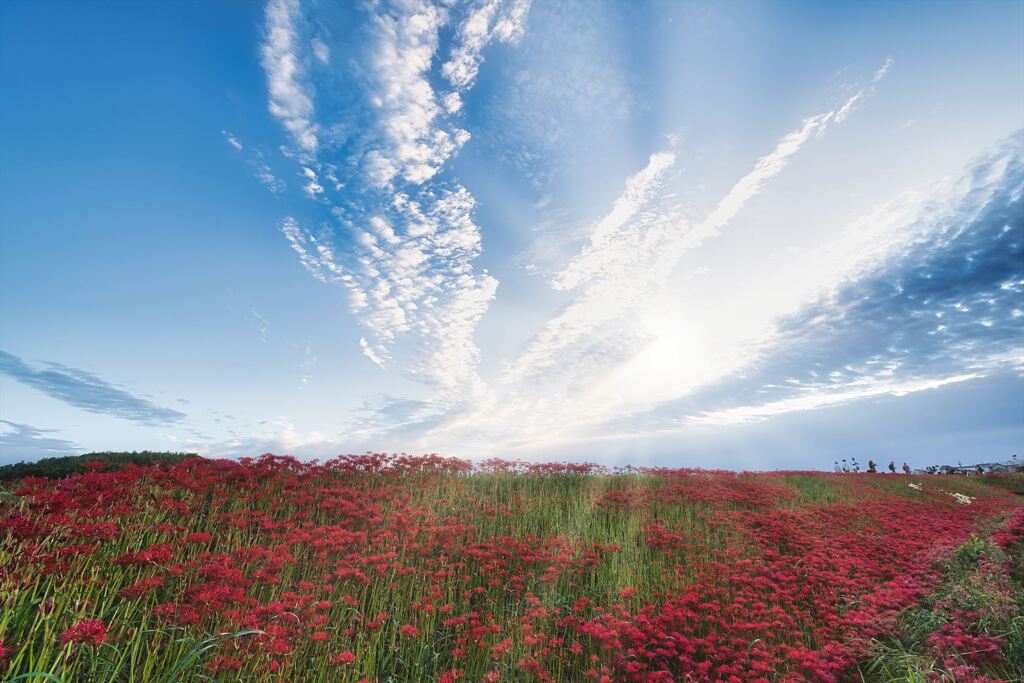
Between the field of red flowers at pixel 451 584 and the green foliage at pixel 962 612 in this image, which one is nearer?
the field of red flowers at pixel 451 584

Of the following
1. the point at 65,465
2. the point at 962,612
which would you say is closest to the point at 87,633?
the point at 962,612

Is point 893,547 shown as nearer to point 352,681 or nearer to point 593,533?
point 593,533

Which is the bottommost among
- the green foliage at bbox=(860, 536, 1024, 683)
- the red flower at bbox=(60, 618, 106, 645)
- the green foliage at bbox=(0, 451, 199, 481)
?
the green foliage at bbox=(860, 536, 1024, 683)

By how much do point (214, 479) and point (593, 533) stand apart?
24.9 ft

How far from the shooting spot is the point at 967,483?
941 inches

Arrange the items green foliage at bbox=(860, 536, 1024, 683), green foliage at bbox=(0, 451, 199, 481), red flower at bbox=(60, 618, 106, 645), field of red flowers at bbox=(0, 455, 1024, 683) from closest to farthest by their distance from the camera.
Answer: red flower at bbox=(60, 618, 106, 645), field of red flowers at bbox=(0, 455, 1024, 683), green foliage at bbox=(860, 536, 1024, 683), green foliage at bbox=(0, 451, 199, 481)

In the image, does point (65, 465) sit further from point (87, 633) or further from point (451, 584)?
point (87, 633)

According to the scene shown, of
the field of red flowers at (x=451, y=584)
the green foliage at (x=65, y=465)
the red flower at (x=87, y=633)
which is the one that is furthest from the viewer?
the green foliage at (x=65, y=465)

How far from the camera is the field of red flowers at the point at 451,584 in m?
4.59

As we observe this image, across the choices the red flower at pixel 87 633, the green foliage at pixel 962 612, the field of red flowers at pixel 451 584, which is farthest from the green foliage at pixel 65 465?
the green foliage at pixel 962 612

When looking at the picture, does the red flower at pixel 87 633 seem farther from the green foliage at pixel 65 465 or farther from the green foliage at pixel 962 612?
the green foliage at pixel 65 465

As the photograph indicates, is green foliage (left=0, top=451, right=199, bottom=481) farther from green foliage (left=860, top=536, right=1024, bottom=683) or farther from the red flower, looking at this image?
green foliage (left=860, top=536, right=1024, bottom=683)

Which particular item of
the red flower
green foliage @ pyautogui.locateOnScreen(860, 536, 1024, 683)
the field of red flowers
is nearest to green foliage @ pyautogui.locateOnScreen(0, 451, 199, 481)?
the field of red flowers

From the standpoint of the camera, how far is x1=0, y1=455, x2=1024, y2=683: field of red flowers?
4.59m
